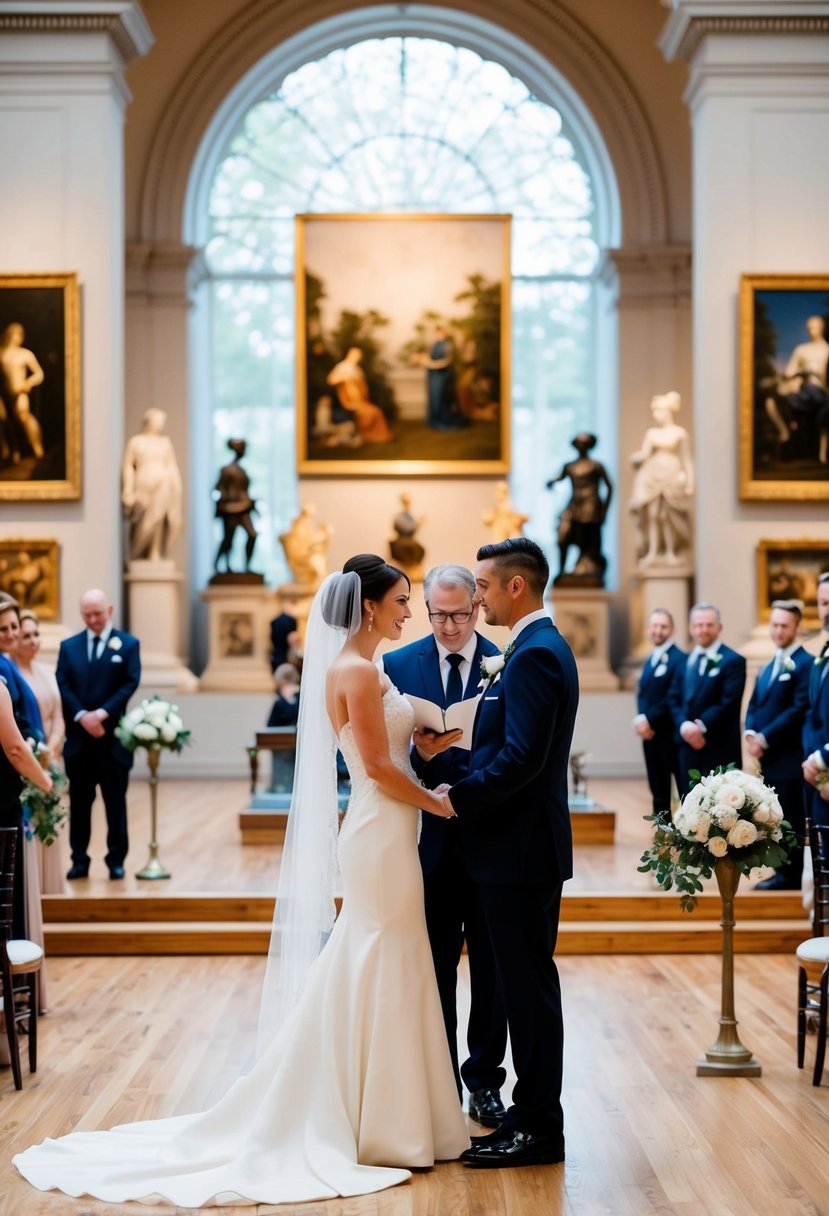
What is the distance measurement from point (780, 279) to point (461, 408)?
632 cm

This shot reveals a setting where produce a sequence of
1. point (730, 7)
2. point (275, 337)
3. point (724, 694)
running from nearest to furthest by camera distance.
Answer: point (724, 694)
point (730, 7)
point (275, 337)

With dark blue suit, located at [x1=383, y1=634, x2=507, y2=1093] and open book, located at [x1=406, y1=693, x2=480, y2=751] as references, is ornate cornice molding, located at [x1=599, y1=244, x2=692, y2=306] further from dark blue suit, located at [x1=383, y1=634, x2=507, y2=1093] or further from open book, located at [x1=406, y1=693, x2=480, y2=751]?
open book, located at [x1=406, y1=693, x2=480, y2=751]

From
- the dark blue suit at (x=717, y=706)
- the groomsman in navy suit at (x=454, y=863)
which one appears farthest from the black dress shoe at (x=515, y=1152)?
the dark blue suit at (x=717, y=706)

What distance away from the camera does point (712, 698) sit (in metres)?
10.5

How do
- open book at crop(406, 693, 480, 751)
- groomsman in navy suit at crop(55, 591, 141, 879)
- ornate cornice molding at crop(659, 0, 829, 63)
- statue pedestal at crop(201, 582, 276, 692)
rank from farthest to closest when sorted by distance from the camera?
1. statue pedestal at crop(201, 582, 276, 692)
2. ornate cornice molding at crop(659, 0, 829, 63)
3. groomsman in navy suit at crop(55, 591, 141, 879)
4. open book at crop(406, 693, 480, 751)

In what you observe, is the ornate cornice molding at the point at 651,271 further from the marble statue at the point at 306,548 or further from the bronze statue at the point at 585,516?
the marble statue at the point at 306,548

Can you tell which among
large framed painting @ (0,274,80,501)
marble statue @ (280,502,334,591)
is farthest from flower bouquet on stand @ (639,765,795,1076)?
marble statue @ (280,502,334,591)

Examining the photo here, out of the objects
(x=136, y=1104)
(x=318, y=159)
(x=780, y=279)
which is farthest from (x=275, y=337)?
(x=136, y=1104)

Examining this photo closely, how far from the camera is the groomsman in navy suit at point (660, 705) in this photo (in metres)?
11.3

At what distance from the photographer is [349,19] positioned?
70.7 feet

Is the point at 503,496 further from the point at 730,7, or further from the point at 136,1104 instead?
the point at 136,1104

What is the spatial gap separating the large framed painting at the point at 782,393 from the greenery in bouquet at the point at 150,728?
697 centimetres

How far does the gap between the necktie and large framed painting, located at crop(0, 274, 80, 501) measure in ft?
32.3

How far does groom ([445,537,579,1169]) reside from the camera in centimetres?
527
